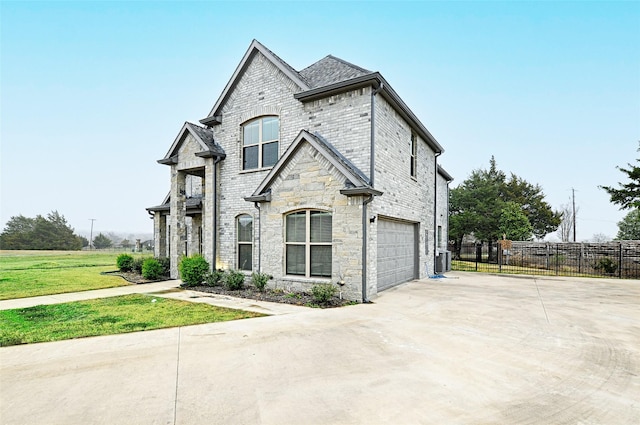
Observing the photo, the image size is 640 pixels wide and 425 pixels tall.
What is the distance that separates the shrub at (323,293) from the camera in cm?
890

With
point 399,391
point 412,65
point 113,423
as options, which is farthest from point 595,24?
point 113,423

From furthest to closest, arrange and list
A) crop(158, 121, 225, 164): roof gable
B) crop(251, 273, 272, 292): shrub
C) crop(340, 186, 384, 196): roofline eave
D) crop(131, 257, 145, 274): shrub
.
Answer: crop(131, 257, 145, 274): shrub
crop(158, 121, 225, 164): roof gable
crop(251, 273, 272, 292): shrub
crop(340, 186, 384, 196): roofline eave

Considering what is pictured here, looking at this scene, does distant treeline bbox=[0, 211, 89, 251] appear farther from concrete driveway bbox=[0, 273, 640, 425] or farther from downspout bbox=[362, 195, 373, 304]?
downspout bbox=[362, 195, 373, 304]

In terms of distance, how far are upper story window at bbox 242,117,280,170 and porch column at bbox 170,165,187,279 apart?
3927mm

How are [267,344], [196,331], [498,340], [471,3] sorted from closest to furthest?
[267,344]
[498,340]
[196,331]
[471,3]

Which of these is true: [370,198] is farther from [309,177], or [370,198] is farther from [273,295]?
[273,295]

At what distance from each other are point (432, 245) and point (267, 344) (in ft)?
45.9

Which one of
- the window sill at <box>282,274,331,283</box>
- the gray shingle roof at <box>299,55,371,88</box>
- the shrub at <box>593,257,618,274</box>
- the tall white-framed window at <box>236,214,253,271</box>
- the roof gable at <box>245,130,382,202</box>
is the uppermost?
the gray shingle roof at <box>299,55,371,88</box>

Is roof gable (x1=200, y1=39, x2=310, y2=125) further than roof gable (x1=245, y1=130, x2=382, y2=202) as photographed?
Yes

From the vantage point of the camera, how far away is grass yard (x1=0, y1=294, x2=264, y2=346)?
6023mm

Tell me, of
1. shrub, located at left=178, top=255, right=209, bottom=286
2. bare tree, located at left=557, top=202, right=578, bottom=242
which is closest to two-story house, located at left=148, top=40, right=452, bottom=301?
shrub, located at left=178, top=255, right=209, bottom=286

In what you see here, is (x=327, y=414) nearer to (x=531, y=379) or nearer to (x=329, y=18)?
(x=531, y=379)

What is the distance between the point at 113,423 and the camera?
117 inches

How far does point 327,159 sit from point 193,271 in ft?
23.7
